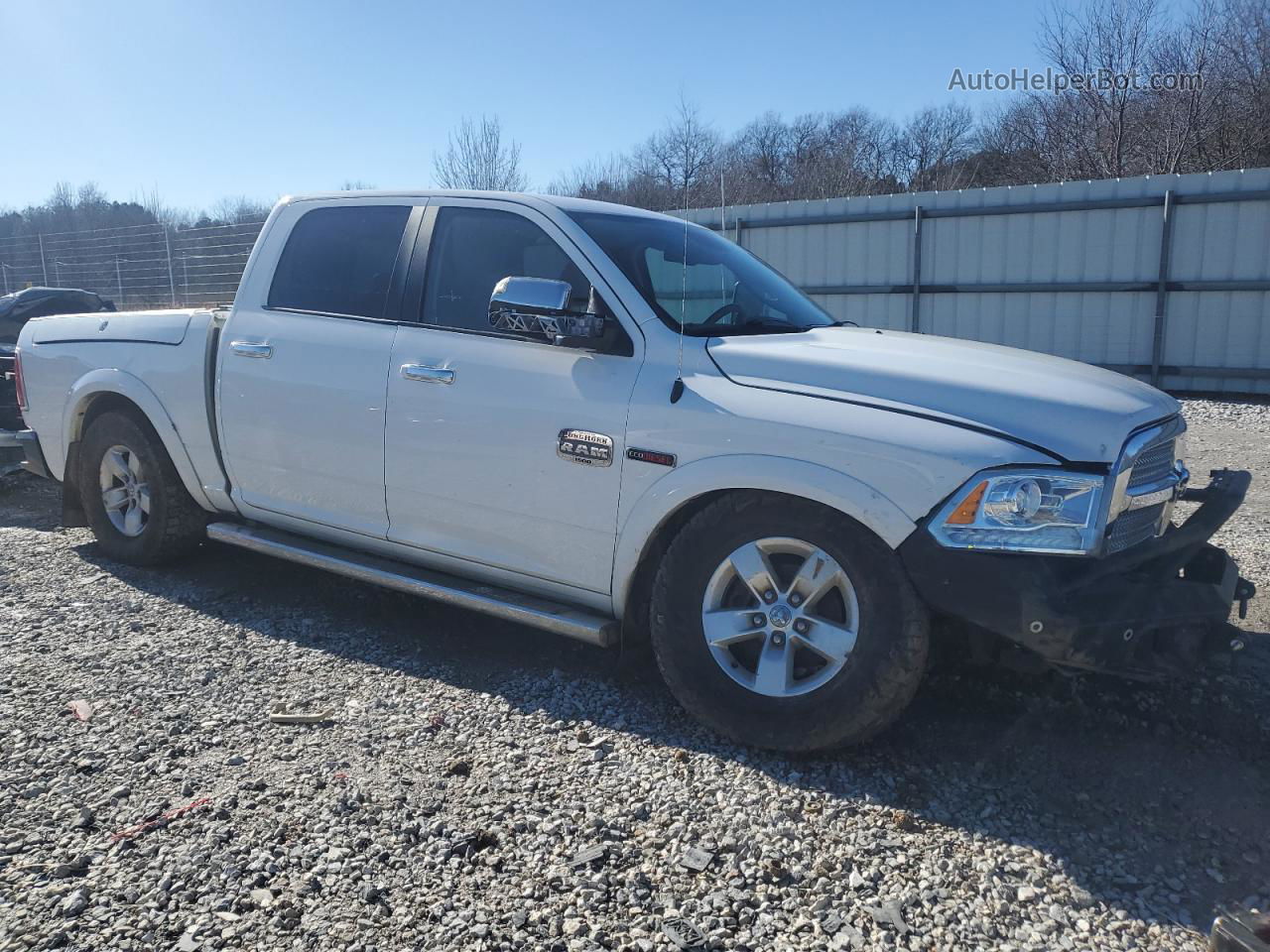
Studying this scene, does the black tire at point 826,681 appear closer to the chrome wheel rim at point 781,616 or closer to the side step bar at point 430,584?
the chrome wheel rim at point 781,616

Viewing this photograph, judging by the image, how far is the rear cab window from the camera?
4.48 m

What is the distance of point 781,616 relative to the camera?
333cm

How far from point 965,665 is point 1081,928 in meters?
1.60

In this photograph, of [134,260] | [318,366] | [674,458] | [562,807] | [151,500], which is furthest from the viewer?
[134,260]

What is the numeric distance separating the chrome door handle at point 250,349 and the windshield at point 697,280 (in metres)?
1.64

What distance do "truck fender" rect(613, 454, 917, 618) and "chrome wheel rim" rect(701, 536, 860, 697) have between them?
19 centimetres

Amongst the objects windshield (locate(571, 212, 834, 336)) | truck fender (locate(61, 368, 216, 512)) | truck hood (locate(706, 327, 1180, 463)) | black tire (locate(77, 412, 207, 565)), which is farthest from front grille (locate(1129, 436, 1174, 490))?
black tire (locate(77, 412, 207, 565))

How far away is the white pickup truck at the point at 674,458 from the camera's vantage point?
119 inches

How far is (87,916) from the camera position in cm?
253

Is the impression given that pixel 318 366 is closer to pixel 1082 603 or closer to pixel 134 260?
pixel 1082 603

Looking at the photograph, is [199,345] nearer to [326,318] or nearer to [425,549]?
[326,318]

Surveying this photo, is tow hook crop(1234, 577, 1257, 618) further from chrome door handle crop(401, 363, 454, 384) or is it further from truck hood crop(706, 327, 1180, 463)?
chrome door handle crop(401, 363, 454, 384)

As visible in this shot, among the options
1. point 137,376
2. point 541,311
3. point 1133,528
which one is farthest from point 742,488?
point 137,376

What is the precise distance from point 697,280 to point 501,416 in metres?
1.01
